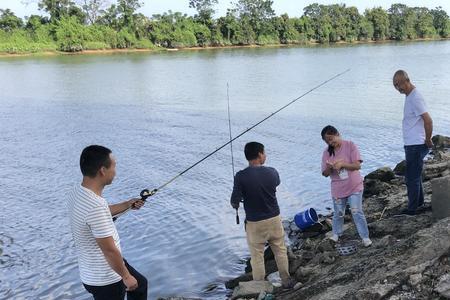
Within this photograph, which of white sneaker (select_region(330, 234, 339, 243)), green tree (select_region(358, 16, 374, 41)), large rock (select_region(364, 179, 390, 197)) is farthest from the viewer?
green tree (select_region(358, 16, 374, 41))

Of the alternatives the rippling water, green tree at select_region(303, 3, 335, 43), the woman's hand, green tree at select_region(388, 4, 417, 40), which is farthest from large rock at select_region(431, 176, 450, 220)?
green tree at select_region(388, 4, 417, 40)

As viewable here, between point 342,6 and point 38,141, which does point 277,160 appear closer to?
point 38,141

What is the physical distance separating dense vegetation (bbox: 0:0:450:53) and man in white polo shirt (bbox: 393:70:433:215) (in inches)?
3087

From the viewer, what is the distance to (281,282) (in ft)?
20.6

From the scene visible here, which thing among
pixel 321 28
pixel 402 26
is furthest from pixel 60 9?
pixel 402 26

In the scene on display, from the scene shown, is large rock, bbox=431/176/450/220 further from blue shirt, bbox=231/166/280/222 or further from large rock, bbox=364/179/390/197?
large rock, bbox=364/179/390/197

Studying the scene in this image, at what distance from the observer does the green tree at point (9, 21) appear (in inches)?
3219

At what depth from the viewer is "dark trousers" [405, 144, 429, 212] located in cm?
675

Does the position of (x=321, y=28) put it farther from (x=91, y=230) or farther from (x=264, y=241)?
(x=91, y=230)

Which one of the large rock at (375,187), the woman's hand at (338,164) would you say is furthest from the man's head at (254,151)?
the large rock at (375,187)

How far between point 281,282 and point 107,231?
3.14m

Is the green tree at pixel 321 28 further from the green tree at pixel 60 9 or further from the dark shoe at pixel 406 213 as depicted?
the dark shoe at pixel 406 213

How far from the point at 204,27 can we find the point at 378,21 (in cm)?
4245


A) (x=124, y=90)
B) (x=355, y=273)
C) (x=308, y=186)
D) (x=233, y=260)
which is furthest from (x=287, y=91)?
(x=355, y=273)
